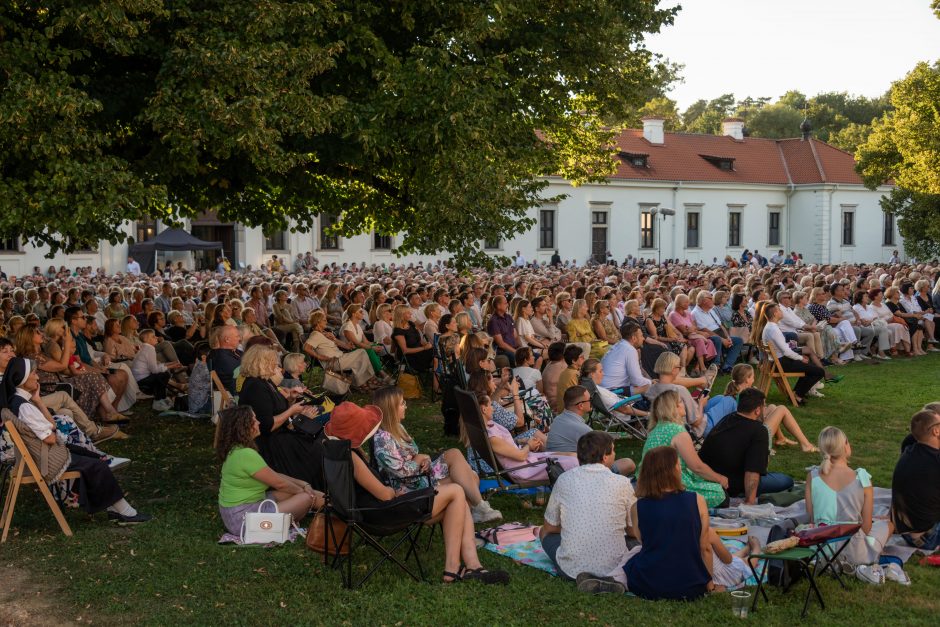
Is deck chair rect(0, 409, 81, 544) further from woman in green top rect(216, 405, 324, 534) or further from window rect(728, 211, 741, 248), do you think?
window rect(728, 211, 741, 248)

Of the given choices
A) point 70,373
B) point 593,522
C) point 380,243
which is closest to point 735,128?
point 380,243

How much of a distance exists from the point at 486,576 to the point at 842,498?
2.43 m

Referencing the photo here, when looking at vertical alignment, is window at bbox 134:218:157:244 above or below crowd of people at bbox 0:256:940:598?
above

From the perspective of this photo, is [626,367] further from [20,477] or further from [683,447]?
[20,477]

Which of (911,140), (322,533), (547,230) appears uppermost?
(911,140)

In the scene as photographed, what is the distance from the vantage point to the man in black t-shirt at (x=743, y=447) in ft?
24.8

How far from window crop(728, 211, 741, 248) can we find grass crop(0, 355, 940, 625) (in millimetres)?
46871

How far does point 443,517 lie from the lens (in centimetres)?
644

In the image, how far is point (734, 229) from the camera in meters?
54.2

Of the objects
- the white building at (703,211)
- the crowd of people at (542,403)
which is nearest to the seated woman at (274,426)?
the crowd of people at (542,403)

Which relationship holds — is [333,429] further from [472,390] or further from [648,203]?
[648,203]

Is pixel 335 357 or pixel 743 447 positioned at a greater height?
pixel 335 357

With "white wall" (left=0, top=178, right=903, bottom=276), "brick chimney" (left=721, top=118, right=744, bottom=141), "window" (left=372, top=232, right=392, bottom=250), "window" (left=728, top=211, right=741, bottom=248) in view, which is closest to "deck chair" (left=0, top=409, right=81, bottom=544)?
"white wall" (left=0, top=178, right=903, bottom=276)

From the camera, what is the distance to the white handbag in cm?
702
